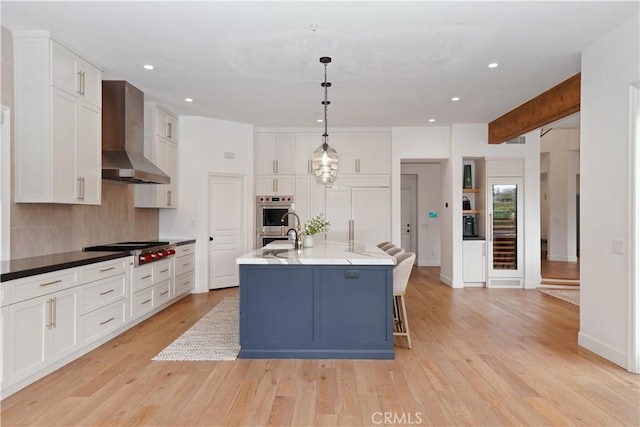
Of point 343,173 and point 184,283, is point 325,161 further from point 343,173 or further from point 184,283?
point 184,283

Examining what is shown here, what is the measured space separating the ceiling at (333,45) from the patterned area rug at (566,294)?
294 centimetres

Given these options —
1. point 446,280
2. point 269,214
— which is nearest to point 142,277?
point 269,214

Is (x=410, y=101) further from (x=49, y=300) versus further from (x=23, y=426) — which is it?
(x=23, y=426)

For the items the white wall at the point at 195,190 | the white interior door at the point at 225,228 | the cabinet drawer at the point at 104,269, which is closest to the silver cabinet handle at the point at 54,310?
the cabinet drawer at the point at 104,269

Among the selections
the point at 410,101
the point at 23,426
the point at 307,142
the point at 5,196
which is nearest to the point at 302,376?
the point at 23,426

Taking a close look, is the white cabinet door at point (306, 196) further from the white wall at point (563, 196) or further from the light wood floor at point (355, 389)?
Result: the white wall at point (563, 196)

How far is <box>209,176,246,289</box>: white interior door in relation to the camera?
6043 mm

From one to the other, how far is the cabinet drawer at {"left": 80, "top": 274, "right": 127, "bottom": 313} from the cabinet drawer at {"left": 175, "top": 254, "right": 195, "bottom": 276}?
1375 millimetres

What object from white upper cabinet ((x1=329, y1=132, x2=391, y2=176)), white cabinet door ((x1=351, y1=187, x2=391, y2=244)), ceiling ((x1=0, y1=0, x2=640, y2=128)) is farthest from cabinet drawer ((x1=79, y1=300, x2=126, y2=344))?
white upper cabinet ((x1=329, y1=132, x2=391, y2=176))

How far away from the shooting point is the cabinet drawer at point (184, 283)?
5223 mm

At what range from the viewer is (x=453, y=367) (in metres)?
3.02

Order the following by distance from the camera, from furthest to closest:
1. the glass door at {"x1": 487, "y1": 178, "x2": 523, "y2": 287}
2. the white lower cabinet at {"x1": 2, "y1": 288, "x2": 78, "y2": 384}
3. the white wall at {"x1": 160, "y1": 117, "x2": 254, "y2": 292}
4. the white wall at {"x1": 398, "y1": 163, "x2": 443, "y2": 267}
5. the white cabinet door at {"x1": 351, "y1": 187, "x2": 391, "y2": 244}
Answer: the white wall at {"x1": 398, "y1": 163, "x2": 443, "y2": 267} < the white cabinet door at {"x1": 351, "y1": 187, "x2": 391, "y2": 244} < the glass door at {"x1": 487, "y1": 178, "x2": 523, "y2": 287} < the white wall at {"x1": 160, "y1": 117, "x2": 254, "y2": 292} < the white lower cabinet at {"x1": 2, "y1": 288, "x2": 78, "y2": 384}

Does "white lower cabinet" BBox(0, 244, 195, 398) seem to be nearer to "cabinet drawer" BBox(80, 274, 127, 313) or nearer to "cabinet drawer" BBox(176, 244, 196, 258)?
"cabinet drawer" BBox(80, 274, 127, 313)

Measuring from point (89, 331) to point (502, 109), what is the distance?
5.82 m
